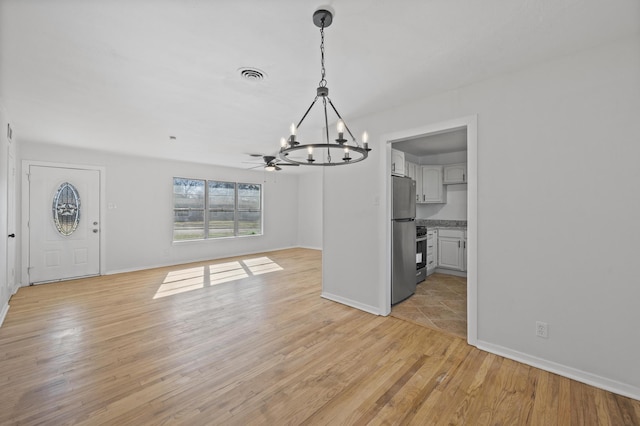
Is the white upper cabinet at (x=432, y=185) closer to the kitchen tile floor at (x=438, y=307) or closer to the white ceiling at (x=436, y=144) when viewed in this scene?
the white ceiling at (x=436, y=144)

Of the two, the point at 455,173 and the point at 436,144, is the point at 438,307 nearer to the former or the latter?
the point at 436,144

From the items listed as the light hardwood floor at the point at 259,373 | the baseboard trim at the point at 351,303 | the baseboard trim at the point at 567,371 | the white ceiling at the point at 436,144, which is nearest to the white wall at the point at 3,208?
the light hardwood floor at the point at 259,373

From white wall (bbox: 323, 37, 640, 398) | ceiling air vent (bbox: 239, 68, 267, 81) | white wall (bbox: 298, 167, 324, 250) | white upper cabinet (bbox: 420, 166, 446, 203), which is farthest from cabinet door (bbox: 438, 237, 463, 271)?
ceiling air vent (bbox: 239, 68, 267, 81)

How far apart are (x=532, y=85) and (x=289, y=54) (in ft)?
7.00

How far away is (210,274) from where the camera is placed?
5641mm

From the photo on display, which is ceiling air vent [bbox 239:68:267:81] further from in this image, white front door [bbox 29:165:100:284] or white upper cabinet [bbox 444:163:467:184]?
white front door [bbox 29:165:100:284]

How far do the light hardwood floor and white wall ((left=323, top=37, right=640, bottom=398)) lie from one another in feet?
0.94

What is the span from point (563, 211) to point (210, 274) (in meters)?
5.64

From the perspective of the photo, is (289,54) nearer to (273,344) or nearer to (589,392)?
(273,344)

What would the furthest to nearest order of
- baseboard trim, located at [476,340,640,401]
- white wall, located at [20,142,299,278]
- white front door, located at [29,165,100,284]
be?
white wall, located at [20,142,299,278] → white front door, located at [29,165,100,284] → baseboard trim, located at [476,340,640,401]

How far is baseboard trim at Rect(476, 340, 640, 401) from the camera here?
6.55 ft

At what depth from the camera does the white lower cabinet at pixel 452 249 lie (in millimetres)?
5211

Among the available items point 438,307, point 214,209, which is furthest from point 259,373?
point 214,209

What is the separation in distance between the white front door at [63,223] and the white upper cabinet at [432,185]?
6.82 m
